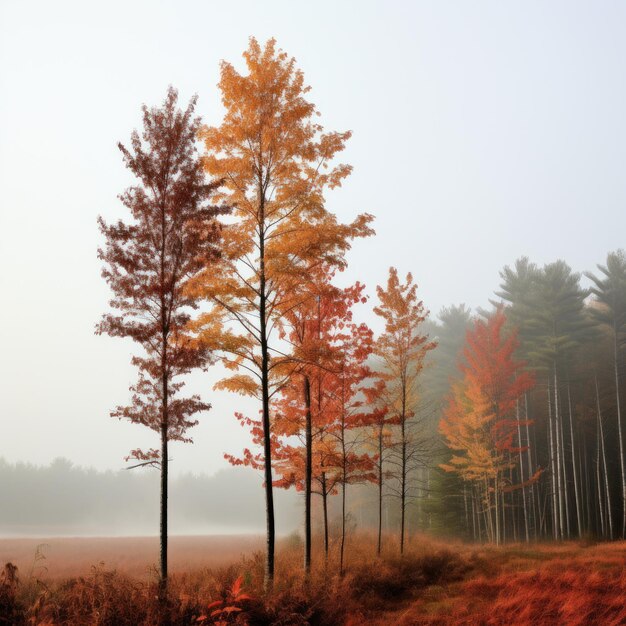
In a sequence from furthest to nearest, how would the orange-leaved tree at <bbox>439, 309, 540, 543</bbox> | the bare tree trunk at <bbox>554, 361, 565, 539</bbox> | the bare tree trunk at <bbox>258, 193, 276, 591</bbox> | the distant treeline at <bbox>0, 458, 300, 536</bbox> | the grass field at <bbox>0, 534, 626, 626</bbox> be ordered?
the distant treeline at <bbox>0, 458, 300, 536</bbox>
the bare tree trunk at <bbox>554, 361, 565, 539</bbox>
the orange-leaved tree at <bbox>439, 309, 540, 543</bbox>
the bare tree trunk at <bbox>258, 193, 276, 591</bbox>
the grass field at <bbox>0, 534, 626, 626</bbox>

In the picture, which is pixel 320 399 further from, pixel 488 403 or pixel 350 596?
pixel 488 403

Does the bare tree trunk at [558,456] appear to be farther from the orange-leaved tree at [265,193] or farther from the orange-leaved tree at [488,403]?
the orange-leaved tree at [265,193]

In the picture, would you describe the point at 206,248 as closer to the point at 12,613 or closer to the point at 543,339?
the point at 12,613

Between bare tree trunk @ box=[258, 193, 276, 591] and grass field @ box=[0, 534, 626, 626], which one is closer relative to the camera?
grass field @ box=[0, 534, 626, 626]

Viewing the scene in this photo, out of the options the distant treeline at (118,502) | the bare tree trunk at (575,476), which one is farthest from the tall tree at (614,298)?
the distant treeline at (118,502)

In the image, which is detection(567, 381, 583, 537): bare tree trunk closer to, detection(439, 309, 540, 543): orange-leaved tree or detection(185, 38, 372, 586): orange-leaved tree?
detection(439, 309, 540, 543): orange-leaved tree

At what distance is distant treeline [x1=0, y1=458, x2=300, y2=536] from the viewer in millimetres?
75875

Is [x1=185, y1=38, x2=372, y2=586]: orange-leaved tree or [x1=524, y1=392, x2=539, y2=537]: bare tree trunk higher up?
[x1=185, y1=38, x2=372, y2=586]: orange-leaved tree

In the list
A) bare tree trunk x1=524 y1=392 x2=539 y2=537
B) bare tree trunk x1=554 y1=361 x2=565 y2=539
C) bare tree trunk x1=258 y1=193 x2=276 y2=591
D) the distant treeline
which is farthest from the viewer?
the distant treeline

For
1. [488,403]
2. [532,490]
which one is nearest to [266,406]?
[488,403]

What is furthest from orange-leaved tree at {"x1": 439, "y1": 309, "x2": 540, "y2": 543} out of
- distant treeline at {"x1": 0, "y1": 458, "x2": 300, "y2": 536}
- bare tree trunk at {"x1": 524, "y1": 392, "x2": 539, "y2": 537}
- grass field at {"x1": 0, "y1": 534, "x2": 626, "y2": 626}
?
distant treeline at {"x1": 0, "y1": 458, "x2": 300, "y2": 536}

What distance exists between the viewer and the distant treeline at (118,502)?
249 ft

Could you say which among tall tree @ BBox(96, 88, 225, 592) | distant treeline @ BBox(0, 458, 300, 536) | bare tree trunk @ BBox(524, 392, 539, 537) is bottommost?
distant treeline @ BBox(0, 458, 300, 536)

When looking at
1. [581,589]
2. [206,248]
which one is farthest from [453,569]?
[206,248]
